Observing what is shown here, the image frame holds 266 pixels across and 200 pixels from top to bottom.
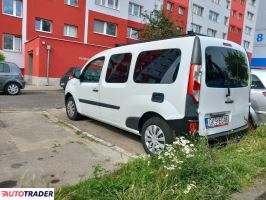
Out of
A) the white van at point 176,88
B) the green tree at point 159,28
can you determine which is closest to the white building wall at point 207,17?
the green tree at point 159,28

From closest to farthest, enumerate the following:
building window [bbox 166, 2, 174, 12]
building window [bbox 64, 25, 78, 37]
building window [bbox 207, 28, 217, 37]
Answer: building window [bbox 64, 25, 78, 37], building window [bbox 166, 2, 174, 12], building window [bbox 207, 28, 217, 37]

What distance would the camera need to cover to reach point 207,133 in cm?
397

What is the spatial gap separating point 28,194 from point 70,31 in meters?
22.7

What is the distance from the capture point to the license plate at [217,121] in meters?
4.05

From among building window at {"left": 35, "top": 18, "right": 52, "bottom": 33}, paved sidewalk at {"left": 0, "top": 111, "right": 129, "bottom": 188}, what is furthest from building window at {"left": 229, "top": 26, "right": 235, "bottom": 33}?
paved sidewalk at {"left": 0, "top": 111, "right": 129, "bottom": 188}

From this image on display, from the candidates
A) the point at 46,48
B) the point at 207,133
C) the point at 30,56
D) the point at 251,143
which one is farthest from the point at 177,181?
the point at 30,56

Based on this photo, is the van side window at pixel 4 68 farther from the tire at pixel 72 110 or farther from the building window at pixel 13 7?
the building window at pixel 13 7

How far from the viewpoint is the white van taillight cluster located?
381cm

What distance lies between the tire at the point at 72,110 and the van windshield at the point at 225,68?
12.8ft

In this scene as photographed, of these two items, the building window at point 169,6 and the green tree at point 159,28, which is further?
the building window at point 169,6

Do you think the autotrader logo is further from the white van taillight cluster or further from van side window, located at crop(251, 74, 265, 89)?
van side window, located at crop(251, 74, 265, 89)

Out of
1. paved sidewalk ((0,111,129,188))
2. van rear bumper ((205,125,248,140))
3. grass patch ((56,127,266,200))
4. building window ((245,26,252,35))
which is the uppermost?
building window ((245,26,252,35))

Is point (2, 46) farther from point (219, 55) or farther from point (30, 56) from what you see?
point (219, 55)

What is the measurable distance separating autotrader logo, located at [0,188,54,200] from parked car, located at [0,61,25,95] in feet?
34.9
